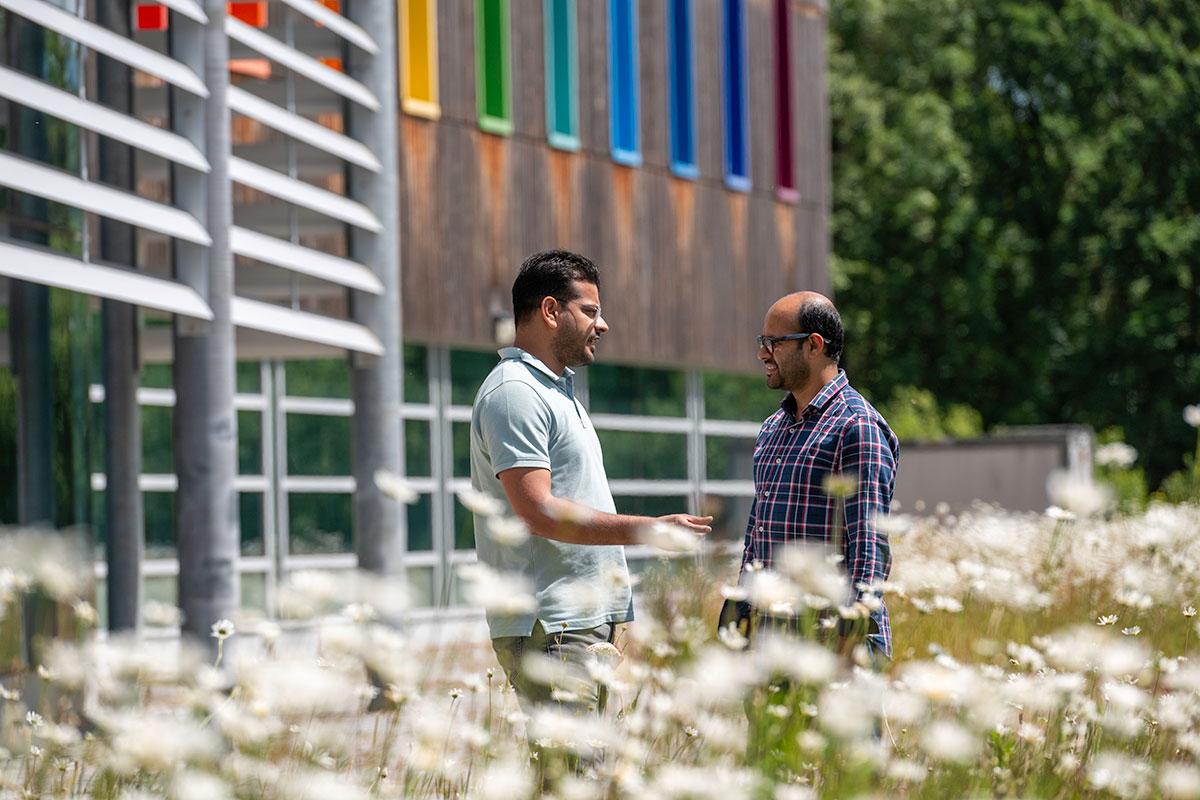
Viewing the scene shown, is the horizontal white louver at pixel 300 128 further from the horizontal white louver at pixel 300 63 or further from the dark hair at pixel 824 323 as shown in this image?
the dark hair at pixel 824 323

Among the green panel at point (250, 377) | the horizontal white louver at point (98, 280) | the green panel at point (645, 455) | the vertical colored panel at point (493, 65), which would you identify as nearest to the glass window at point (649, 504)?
the green panel at point (645, 455)

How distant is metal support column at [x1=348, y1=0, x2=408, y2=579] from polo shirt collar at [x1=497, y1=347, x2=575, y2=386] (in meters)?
6.65

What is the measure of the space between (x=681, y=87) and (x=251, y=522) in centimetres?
748

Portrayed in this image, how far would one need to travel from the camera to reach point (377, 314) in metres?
11.3

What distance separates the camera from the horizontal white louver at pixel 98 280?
7.29 metres

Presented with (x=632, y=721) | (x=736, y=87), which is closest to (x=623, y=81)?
(x=736, y=87)

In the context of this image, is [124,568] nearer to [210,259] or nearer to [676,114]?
[210,259]

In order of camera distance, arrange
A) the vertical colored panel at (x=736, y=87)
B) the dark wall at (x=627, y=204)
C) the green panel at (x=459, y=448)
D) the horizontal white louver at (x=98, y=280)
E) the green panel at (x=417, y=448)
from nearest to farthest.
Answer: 1. the horizontal white louver at (x=98, y=280)
2. the dark wall at (x=627, y=204)
3. the green panel at (x=417, y=448)
4. the green panel at (x=459, y=448)
5. the vertical colored panel at (x=736, y=87)

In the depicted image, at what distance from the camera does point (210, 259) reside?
8.93m

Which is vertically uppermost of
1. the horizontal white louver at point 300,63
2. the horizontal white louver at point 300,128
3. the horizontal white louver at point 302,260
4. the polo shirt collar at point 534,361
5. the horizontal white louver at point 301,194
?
the horizontal white louver at point 300,63

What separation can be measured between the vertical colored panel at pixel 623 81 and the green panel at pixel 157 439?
5.89 meters

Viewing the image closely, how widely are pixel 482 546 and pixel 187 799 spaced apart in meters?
2.07

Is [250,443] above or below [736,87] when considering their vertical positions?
below

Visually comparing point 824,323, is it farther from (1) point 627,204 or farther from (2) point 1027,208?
(2) point 1027,208
